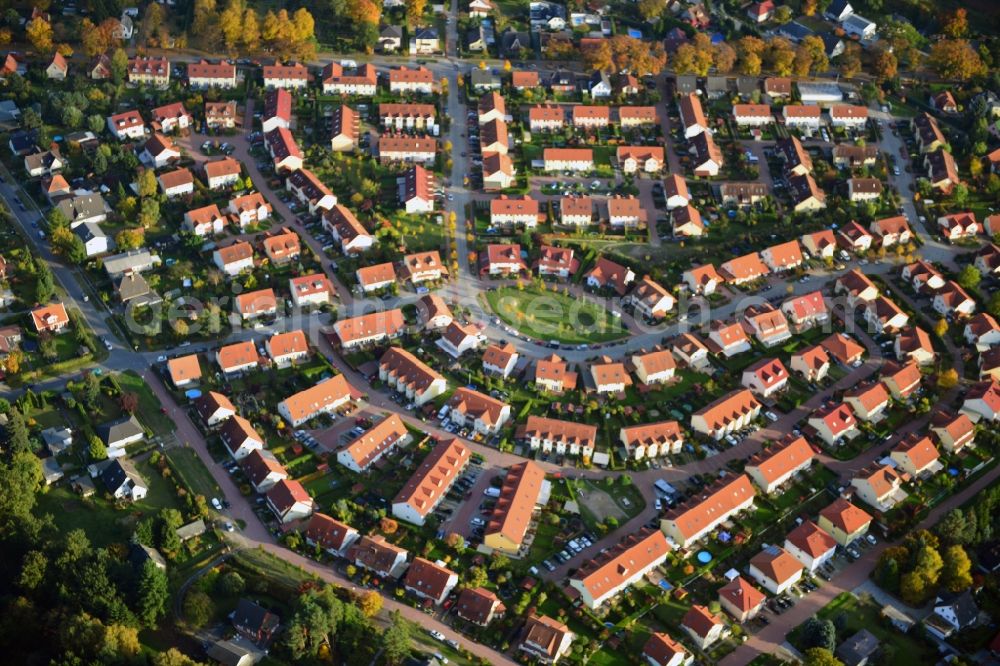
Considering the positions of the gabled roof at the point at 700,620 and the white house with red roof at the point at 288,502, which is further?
the white house with red roof at the point at 288,502

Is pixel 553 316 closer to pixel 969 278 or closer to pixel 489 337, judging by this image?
pixel 489 337

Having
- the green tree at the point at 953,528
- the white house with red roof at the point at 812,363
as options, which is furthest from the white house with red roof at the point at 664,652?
the white house with red roof at the point at 812,363

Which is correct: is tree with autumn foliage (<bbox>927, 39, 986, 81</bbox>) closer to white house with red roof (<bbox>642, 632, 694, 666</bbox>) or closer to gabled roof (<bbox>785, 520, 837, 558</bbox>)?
gabled roof (<bbox>785, 520, 837, 558</bbox>)

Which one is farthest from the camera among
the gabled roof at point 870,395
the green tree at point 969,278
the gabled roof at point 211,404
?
the green tree at point 969,278

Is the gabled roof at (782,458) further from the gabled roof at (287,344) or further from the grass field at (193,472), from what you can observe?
the grass field at (193,472)

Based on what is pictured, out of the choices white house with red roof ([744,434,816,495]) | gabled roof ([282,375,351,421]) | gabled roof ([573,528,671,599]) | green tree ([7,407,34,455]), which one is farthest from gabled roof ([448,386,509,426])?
green tree ([7,407,34,455])

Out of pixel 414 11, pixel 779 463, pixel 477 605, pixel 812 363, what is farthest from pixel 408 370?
pixel 414 11
